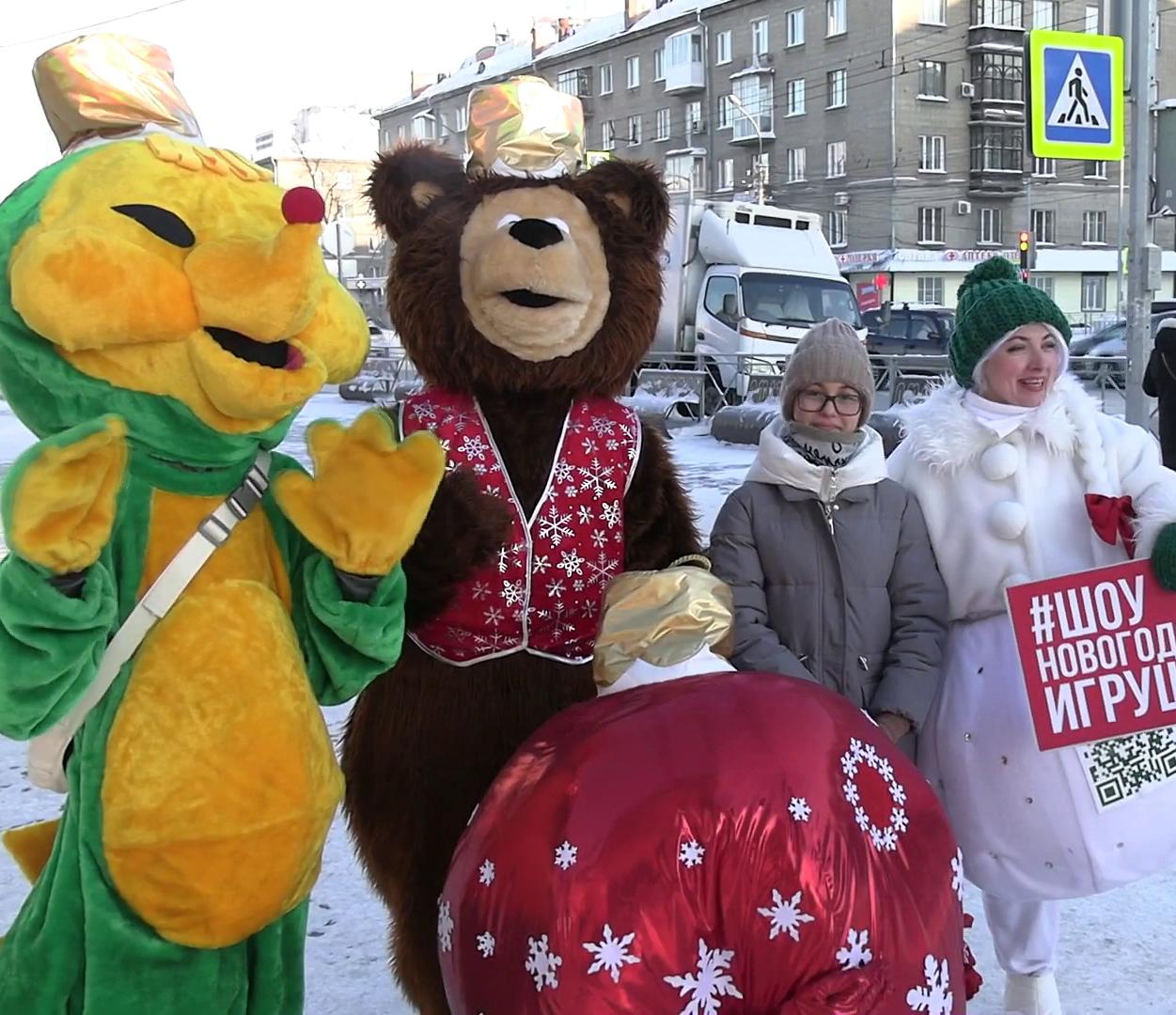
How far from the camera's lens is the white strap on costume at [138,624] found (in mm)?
1672

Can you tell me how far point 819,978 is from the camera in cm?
137

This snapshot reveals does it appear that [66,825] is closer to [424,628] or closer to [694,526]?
[424,628]

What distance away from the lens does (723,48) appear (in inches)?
1563

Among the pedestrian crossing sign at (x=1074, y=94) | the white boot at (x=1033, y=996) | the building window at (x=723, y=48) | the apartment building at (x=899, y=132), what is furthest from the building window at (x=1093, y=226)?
the white boot at (x=1033, y=996)

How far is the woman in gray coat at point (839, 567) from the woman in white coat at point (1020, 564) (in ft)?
0.40

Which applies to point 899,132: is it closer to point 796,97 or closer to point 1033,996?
point 796,97

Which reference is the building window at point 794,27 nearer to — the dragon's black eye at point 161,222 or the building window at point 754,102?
the building window at point 754,102

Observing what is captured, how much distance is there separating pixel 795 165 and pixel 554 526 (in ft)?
125

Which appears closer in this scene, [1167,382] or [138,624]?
[138,624]

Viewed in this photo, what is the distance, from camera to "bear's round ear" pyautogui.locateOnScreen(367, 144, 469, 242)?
2303 millimetres

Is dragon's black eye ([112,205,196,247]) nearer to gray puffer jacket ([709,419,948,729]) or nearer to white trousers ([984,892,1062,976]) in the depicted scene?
gray puffer jacket ([709,419,948,729])

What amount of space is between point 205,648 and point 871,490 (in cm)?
138

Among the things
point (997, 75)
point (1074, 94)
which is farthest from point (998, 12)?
point (1074, 94)

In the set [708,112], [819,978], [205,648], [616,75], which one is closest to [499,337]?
[205,648]
